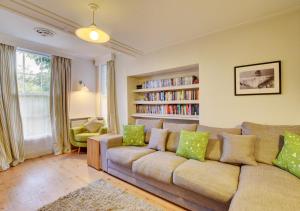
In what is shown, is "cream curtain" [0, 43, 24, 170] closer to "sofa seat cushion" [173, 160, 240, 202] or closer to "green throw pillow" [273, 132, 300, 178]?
"sofa seat cushion" [173, 160, 240, 202]

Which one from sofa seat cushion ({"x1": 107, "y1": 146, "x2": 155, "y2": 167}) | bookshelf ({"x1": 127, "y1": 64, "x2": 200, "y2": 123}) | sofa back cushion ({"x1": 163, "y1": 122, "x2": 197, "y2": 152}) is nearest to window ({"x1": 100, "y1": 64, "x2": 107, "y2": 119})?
bookshelf ({"x1": 127, "y1": 64, "x2": 200, "y2": 123})

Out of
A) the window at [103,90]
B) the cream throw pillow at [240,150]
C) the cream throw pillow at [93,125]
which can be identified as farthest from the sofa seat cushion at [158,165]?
the window at [103,90]

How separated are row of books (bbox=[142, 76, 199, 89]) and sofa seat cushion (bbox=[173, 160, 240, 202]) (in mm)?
1672

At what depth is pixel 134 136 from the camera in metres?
2.94

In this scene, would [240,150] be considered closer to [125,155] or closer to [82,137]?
[125,155]

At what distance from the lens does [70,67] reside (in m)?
4.13

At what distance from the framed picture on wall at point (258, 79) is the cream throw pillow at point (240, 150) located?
73 centimetres

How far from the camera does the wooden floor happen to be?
6.59 feet

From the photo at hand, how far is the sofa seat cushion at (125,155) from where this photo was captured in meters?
2.35

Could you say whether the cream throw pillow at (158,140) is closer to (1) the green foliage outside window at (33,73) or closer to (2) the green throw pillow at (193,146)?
(2) the green throw pillow at (193,146)

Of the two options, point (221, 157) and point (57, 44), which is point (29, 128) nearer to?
point (57, 44)

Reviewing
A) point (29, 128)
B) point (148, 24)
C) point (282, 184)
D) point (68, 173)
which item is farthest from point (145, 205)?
point (29, 128)

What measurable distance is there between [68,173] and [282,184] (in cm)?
295

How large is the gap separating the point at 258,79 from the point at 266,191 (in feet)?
5.11
